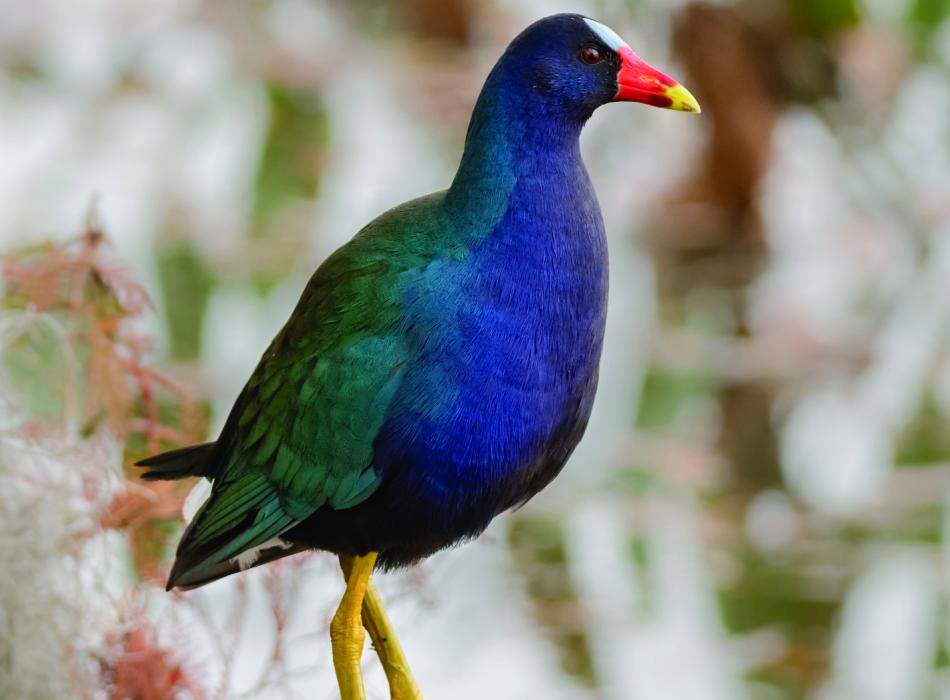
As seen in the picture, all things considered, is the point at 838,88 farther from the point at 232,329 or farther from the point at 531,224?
the point at 531,224

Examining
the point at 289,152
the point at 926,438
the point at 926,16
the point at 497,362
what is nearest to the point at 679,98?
the point at 497,362

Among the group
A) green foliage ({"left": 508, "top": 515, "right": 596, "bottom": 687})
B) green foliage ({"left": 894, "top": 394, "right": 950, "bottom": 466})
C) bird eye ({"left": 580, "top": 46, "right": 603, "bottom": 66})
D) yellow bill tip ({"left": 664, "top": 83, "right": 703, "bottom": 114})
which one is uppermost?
bird eye ({"left": 580, "top": 46, "right": 603, "bottom": 66})

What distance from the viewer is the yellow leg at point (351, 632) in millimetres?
1203

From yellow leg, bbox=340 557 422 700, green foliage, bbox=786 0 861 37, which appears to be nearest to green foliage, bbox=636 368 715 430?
green foliage, bbox=786 0 861 37

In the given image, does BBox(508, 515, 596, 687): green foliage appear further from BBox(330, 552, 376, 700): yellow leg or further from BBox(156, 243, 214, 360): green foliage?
BBox(330, 552, 376, 700): yellow leg

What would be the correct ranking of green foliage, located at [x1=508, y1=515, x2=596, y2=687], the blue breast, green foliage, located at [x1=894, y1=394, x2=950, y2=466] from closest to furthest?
the blue breast
green foliage, located at [x1=508, y1=515, x2=596, y2=687]
green foliage, located at [x1=894, y1=394, x2=950, y2=466]

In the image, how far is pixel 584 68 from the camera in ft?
3.87

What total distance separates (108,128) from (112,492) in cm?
180

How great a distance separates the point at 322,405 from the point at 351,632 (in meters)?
0.19

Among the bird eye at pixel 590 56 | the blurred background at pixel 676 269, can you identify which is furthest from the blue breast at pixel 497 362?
the blurred background at pixel 676 269

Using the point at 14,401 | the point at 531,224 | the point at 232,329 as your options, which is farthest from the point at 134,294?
the point at 232,329

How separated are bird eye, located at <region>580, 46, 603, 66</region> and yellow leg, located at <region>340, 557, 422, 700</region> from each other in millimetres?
466

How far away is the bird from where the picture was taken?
1127 millimetres

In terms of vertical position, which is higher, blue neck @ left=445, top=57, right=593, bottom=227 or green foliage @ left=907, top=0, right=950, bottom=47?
green foliage @ left=907, top=0, right=950, bottom=47
